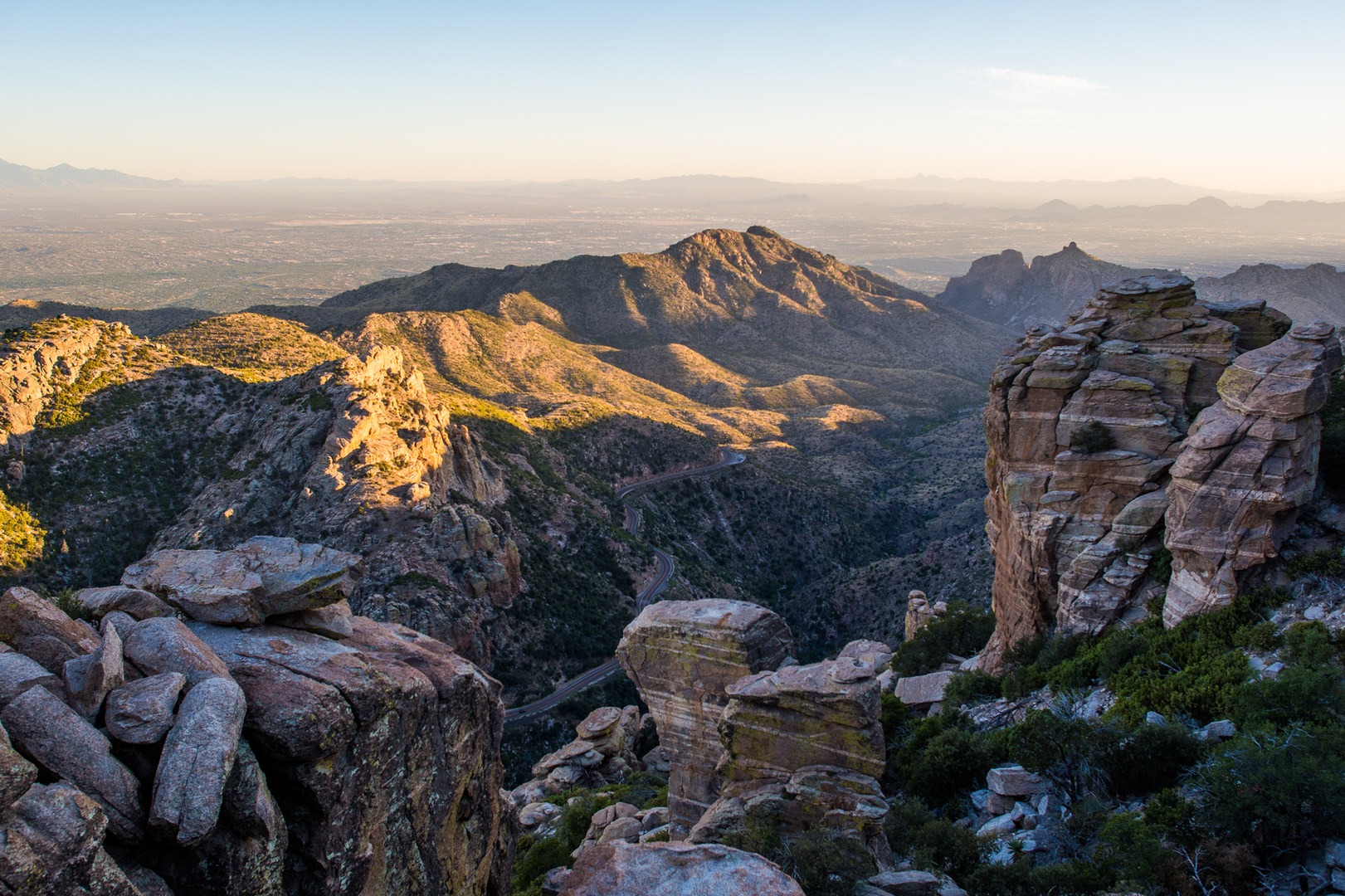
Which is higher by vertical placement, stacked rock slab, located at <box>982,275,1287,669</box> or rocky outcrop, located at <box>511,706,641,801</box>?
stacked rock slab, located at <box>982,275,1287,669</box>

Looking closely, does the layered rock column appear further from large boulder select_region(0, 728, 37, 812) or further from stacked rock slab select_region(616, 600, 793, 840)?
large boulder select_region(0, 728, 37, 812)

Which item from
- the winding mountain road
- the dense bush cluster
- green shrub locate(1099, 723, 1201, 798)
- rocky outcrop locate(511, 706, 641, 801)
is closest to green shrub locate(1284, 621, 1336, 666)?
the dense bush cluster

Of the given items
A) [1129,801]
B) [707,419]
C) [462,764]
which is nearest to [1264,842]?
[1129,801]

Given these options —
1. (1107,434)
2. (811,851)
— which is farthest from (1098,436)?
(811,851)

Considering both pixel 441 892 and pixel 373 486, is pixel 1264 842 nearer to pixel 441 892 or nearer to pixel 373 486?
pixel 441 892

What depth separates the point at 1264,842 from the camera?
16.3 meters

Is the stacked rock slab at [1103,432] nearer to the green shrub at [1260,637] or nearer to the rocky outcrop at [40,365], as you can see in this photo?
the green shrub at [1260,637]

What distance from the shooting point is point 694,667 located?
83.1ft

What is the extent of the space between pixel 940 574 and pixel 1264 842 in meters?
56.3

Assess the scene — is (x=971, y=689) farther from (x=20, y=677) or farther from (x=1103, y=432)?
(x=20, y=677)

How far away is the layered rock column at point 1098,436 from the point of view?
32125 millimetres

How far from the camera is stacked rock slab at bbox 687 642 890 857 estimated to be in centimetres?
2012

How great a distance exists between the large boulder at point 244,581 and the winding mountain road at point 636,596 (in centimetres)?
3441

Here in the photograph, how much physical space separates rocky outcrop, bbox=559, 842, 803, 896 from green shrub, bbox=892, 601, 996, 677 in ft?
109
